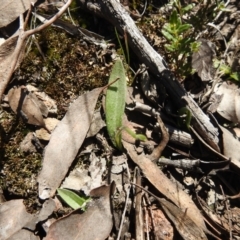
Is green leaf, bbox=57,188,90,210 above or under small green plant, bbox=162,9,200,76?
under

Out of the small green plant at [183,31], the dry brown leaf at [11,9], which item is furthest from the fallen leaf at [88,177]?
the dry brown leaf at [11,9]

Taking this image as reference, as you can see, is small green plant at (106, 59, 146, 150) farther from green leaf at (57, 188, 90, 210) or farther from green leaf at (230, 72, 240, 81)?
green leaf at (230, 72, 240, 81)

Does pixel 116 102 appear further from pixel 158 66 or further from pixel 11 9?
pixel 11 9

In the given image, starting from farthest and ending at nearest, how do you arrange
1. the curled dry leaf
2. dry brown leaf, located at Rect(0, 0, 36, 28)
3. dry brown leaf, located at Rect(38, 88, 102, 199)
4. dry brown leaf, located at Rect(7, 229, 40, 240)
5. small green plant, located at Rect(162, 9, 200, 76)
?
the curled dry leaf, dry brown leaf, located at Rect(0, 0, 36, 28), small green plant, located at Rect(162, 9, 200, 76), dry brown leaf, located at Rect(38, 88, 102, 199), dry brown leaf, located at Rect(7, 229, 40, 240)

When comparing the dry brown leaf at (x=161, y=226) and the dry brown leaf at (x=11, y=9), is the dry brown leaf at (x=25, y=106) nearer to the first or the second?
the dry brown leaf at (x=11, y=9)

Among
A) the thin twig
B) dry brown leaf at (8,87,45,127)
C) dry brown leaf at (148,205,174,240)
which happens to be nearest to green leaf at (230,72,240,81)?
dry brown leaf at (148,205,174,240)

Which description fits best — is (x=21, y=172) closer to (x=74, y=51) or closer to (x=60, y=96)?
(x=60, y=96)
